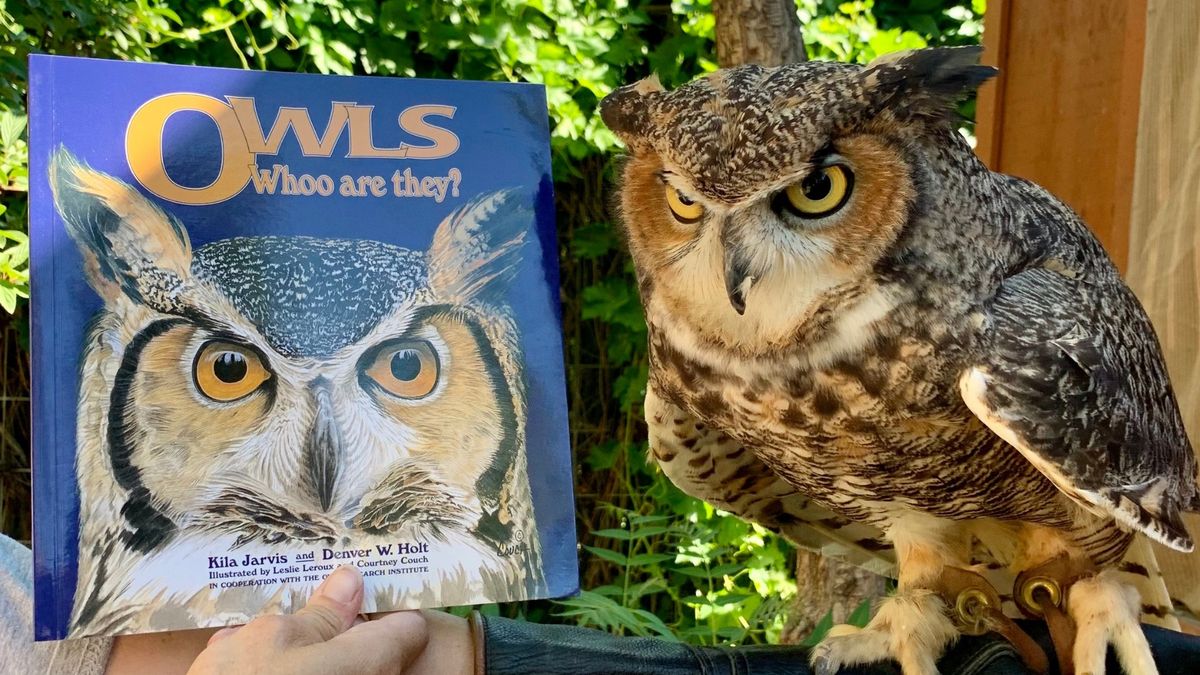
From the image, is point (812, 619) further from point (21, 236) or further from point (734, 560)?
point (21, 236)

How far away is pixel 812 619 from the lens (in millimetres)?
2092

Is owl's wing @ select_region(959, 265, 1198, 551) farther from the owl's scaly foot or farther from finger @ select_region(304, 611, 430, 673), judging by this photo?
finger @ select_region(304, 611, 430, 673)

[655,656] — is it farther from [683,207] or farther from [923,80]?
[923,80]

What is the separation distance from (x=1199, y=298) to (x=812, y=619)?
1.11 metres

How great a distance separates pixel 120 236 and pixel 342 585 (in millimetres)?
400

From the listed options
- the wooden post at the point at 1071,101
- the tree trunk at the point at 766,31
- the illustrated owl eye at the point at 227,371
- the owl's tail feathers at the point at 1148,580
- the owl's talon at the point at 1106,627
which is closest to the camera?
the illustrated owl eye at the point at 227,371

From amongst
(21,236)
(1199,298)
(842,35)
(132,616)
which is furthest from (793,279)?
(842,35)

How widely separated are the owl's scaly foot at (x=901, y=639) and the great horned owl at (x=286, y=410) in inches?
17.4

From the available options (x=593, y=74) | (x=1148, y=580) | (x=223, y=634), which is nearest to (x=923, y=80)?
(x=223, y=634)

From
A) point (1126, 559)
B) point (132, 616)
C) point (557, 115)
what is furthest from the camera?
point (557, 115)

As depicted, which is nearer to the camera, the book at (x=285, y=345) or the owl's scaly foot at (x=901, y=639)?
the book at (x=285, y=345)

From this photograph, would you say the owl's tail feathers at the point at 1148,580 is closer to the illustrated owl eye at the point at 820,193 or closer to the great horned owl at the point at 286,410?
the illustrated owl eye at the point at 820,193

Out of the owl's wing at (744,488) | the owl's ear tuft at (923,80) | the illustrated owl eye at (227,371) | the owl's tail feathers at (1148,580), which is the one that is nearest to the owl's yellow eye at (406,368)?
the illustrated owl eye at (227,371)

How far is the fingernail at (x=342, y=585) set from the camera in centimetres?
83
